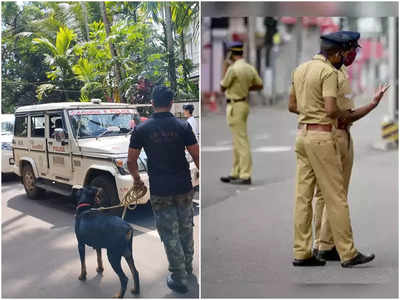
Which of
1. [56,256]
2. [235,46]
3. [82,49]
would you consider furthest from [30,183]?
[235,46]

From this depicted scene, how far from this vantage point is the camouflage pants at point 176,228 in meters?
3.58

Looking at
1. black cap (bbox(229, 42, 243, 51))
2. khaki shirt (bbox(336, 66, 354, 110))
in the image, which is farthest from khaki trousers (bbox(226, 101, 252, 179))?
khaki shirt (bbox(336, 66, 354, 110))

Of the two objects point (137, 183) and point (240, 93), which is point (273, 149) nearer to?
point (240, 93)

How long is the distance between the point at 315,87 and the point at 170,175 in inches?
55.3

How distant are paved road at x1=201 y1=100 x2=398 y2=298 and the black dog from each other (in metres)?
0.95

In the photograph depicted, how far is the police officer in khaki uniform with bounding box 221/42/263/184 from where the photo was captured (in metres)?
7.67

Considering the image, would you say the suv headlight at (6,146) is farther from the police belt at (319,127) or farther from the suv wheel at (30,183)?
the police belt at (319,127)

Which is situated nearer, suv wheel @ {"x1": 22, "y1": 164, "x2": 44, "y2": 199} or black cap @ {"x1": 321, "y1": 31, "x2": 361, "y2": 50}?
suv wheel @ {"x1": 22, "y1": 164, "x2": 44, "y2": 199}

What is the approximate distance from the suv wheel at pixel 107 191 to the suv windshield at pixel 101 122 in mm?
257

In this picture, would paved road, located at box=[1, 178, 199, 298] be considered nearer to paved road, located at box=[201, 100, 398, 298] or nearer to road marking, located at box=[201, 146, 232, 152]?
paved road, located at box=[201, 100, 398, 298]

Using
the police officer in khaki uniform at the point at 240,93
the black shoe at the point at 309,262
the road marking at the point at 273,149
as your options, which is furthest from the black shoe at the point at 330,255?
the road marking at the point at 273,149

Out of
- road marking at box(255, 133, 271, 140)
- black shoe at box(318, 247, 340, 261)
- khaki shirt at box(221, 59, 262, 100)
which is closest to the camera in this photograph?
black shoe at box(318, 247, 340, 261)

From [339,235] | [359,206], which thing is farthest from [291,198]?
[339,235]

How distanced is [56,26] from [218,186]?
185 inches
